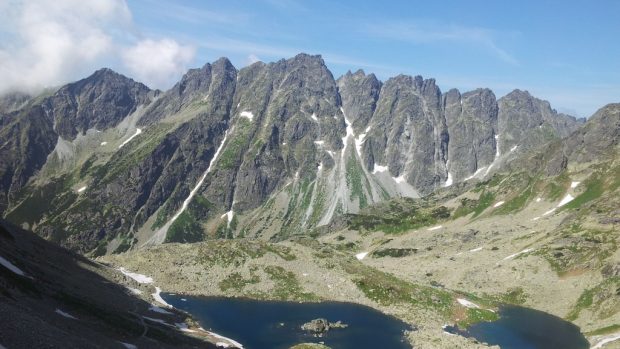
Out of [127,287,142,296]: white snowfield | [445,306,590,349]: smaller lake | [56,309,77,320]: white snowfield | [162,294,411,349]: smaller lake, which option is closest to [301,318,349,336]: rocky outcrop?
[162,294,411,349]: smaller lake

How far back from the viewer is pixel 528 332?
122750 millimetres

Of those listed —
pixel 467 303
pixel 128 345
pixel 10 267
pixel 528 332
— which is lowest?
pixel 528 332

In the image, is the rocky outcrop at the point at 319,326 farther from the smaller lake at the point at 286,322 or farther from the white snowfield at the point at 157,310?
the white snowfield at the point at 157,310

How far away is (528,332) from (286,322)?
58.4 metres

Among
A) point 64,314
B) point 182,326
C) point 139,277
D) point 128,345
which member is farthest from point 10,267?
point 139,277

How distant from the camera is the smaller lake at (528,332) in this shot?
112562 mm

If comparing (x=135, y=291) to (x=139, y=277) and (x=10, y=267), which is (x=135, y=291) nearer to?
(x=139, y=277)

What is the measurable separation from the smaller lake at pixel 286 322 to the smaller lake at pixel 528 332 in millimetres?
17432

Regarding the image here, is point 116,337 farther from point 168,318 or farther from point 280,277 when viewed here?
point 280,277

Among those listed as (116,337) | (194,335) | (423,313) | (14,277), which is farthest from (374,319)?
(14,277)

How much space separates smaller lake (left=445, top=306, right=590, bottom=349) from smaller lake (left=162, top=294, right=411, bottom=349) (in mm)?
17432

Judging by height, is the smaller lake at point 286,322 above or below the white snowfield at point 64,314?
below

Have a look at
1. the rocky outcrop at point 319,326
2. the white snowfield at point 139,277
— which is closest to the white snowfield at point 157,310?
the rocky outcrop at point 319,326

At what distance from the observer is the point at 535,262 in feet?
545
